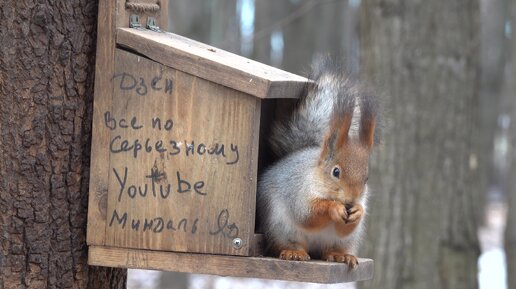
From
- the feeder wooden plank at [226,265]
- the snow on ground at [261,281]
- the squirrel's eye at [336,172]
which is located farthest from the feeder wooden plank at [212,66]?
the snow on ground at [261,281]

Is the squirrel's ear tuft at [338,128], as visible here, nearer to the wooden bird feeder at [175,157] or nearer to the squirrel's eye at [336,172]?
the squirrel's eye at [336,172]

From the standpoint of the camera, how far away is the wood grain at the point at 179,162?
2.73 meters

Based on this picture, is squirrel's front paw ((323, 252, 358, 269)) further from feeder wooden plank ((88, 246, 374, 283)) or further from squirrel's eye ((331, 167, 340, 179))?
squirrel's eye ((331, 167, 340, 179))

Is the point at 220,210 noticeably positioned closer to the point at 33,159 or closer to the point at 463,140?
the point at 33,159

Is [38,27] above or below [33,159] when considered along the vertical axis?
above

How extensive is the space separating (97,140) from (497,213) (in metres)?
22.0

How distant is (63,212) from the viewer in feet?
9.23

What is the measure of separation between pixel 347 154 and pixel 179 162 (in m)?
0.51

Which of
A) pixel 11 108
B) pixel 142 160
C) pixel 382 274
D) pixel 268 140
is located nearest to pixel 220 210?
pixel 142 160

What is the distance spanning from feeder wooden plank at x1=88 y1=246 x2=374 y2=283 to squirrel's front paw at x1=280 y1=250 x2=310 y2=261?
0.04 meters

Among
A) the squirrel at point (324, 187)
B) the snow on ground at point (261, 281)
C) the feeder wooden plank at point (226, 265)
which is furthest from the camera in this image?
the snow on ground at point (261, 281)

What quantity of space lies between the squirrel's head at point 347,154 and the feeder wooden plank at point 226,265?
0.76ft

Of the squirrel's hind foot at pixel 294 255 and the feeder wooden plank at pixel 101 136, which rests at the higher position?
the feeder wooden plank at pixel 101 136

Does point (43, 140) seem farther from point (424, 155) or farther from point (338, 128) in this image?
point (424, 155)
